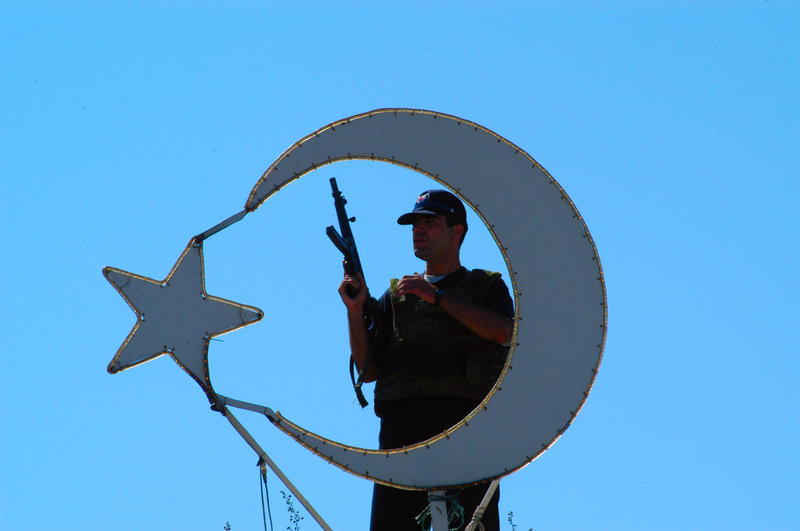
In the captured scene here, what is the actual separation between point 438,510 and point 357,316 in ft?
3.93

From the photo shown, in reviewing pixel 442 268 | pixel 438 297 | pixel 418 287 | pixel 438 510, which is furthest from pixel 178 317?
pixel 438 510

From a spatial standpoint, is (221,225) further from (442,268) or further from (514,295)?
(514,295)

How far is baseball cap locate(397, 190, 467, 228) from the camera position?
311 inches

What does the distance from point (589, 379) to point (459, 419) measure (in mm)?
791

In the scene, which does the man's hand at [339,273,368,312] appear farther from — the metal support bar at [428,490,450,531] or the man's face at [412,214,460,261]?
the metal support bar at [428,490,450,531]

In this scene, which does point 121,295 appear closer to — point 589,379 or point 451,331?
point 451,331

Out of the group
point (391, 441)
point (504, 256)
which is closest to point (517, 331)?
point (504, 256)

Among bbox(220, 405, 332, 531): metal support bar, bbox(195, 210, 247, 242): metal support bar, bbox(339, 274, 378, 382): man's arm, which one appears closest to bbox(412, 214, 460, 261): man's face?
bbox(339, 274, 378, 382): man's arm

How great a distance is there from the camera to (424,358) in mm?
7680

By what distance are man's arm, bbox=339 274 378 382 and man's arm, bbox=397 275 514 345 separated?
30 centimetres

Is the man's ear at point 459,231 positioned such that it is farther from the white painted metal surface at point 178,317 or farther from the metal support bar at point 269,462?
the metal support bar at point 269,462

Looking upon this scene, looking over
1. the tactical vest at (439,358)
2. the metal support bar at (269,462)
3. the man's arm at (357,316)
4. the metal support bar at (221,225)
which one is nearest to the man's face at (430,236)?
the tactical vest at (439,358)

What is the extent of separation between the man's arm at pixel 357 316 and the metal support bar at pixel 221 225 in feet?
2.32

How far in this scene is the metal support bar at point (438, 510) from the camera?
7504 millimetres
